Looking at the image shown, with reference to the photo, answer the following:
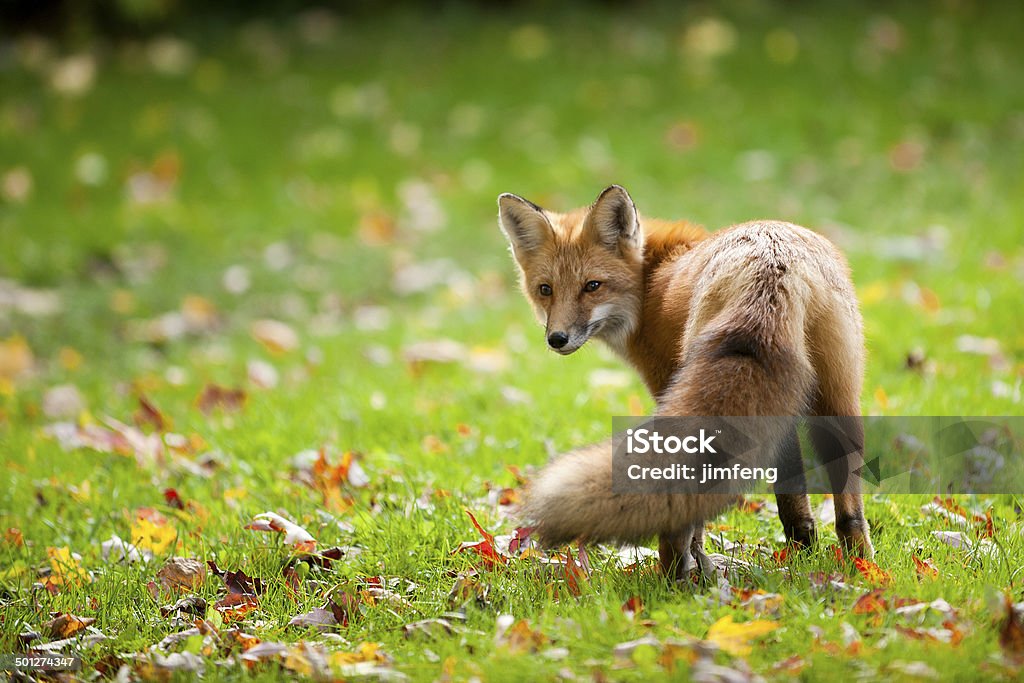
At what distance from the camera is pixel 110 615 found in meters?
3.49

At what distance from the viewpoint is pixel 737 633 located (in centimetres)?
279

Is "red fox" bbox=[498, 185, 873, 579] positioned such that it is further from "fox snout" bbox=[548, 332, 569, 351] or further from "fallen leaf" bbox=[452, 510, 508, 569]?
"fallen leaf" bbox=[452, 510, 508, 569]

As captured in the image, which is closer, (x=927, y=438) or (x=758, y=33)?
(x=927, y=438)

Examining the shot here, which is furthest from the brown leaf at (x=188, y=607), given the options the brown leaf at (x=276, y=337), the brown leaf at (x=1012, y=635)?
the brown leaf at (x=276, y=337)

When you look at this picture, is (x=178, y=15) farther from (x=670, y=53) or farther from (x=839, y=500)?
(x=839, y=500)

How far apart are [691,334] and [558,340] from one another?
686mm

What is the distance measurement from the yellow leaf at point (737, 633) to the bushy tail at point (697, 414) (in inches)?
12.0

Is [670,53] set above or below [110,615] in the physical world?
Answer: above

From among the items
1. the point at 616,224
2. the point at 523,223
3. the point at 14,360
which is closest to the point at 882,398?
the point at 616,224

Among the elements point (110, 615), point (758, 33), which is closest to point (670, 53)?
point (758, 33)

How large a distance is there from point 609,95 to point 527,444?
8307 mm

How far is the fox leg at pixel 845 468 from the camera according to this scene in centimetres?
318

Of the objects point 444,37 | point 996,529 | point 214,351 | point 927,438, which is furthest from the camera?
point 444,37

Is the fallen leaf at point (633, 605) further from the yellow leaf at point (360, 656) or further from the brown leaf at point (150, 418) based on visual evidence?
the brown leaf at point (150, 418)
